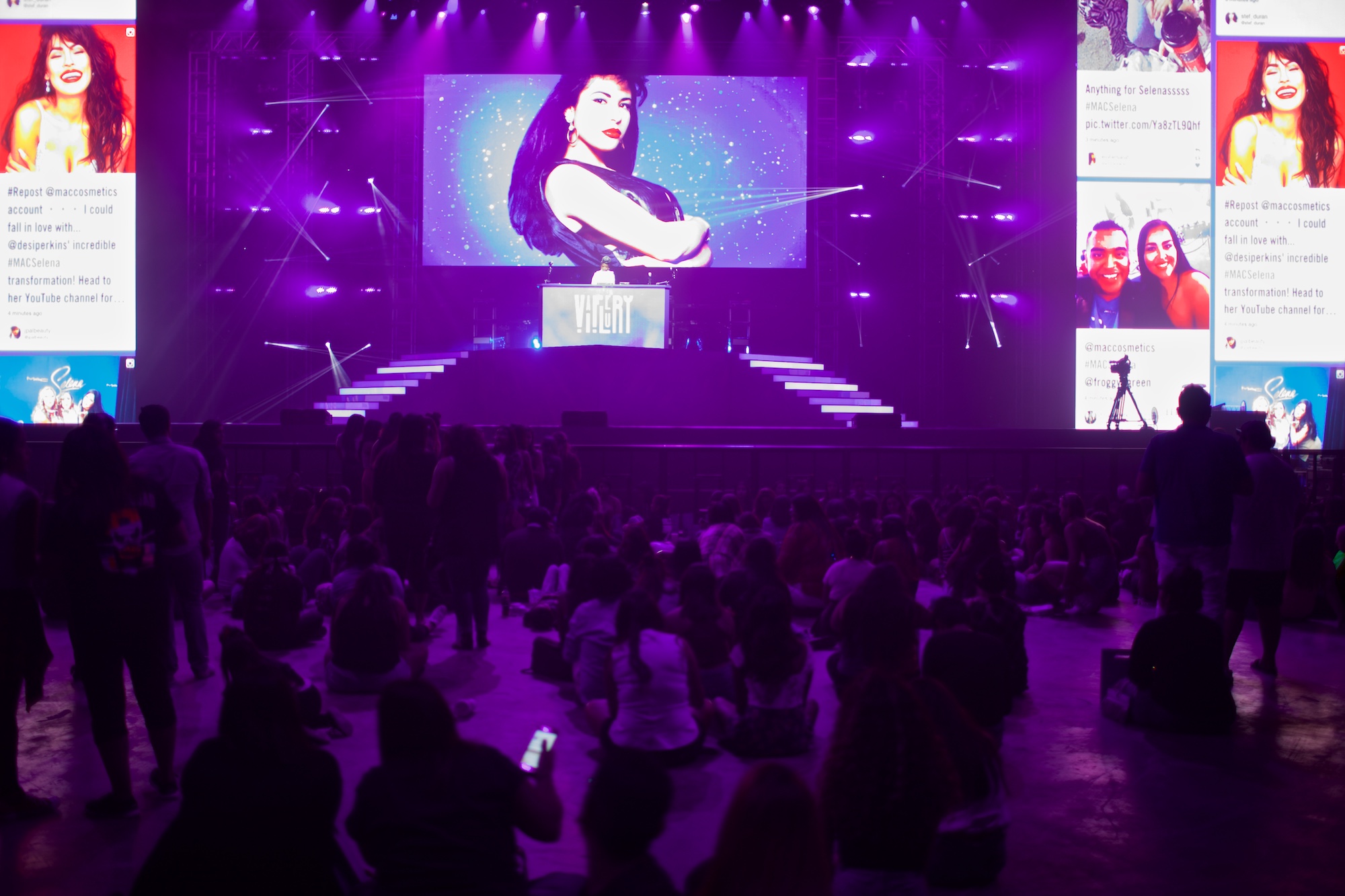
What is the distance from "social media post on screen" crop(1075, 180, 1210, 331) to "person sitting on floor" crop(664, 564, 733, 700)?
14.1 m

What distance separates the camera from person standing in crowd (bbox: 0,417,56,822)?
397cm

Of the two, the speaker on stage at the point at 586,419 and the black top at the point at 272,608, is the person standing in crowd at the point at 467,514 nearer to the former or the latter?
the black top at the point at 272,608

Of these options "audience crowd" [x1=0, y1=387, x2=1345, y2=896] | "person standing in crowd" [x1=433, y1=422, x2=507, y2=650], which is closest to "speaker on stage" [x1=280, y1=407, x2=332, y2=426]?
"audience crowd" [x1=0, y1=387, x2=1345, y2=896]

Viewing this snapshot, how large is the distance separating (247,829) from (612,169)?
17351 millimetres

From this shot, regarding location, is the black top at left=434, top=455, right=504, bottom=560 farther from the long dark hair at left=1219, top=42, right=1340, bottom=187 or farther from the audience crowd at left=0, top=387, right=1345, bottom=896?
the long dark hair at left=1219, top=42, right=1340, bottom=187

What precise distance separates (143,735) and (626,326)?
464 inches

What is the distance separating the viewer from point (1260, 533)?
593 centimetres

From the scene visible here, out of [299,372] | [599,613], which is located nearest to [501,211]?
[299,372]

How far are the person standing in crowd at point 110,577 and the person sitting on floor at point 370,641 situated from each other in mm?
1666

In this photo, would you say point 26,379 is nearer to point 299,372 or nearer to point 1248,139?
point 299,372

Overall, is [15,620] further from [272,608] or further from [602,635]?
[272,608]

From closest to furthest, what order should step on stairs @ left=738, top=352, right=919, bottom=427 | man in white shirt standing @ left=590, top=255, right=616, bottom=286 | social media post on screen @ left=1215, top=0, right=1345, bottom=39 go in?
step on stairs @ left=738, top=352, right=919, bottom=427, man in white shirt standing @ left=590, top=255, right=616, bottom=286, social media post on screen @ left=1215, top=0, right=1345, bottom=39

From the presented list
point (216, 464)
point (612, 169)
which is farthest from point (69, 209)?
point (216, 464)

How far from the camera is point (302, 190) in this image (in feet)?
63.2
